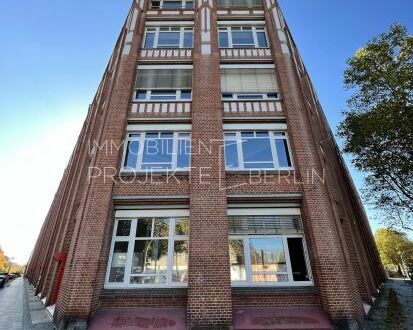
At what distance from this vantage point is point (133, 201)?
29.5 ft

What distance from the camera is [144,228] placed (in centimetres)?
894

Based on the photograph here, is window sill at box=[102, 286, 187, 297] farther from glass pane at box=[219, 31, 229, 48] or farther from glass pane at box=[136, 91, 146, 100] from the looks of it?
glass pane at box=[219, 31, 229, 48]

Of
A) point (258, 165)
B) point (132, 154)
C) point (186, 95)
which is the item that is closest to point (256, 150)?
point (258, 165)

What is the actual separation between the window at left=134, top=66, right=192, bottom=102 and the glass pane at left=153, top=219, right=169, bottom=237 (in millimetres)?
5795

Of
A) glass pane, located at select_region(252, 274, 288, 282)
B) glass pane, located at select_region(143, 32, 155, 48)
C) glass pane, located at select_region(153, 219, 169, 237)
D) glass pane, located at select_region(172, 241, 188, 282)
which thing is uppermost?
glass pane, located at select_region(143, 32, 155, 48)

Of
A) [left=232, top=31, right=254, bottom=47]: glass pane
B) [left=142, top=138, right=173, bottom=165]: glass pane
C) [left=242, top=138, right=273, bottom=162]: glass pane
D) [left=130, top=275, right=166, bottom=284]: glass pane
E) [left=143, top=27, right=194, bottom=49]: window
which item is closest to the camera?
[left=130, top=275, right=166, bottom=284]: glass pane

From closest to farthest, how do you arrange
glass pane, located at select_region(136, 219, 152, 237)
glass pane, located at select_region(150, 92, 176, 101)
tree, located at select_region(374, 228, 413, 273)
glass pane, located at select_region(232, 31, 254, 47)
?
glass pane, located at select_region(136, 219, 152, 237) < glass pane, located at select_region(150, 92, 176, 101) < glass pane, located at select_region(232, 31, 254, 47) < tree, located at select_region(374, 228, 413, 273)

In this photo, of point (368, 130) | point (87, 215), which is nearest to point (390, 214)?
point (368, 130)

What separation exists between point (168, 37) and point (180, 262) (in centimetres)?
1204

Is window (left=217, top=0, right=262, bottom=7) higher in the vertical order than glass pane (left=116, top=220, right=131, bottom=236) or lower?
higher

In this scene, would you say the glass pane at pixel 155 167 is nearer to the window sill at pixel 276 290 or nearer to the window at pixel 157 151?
the window at pixel 157 151

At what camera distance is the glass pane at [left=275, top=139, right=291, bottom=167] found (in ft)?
33.0

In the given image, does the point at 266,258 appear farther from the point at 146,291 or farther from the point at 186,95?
the point at 186,95

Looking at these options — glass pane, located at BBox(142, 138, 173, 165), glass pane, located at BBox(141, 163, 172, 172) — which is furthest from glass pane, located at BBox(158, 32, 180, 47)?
glass pane, located at BBox(141, 163, 172, 172)
